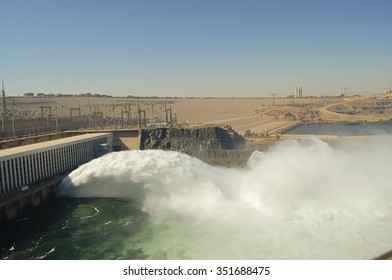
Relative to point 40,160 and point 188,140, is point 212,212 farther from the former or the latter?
point 188,140

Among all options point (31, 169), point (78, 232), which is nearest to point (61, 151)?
point (31, 169)

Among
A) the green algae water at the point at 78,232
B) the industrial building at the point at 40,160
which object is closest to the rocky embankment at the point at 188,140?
the industrial building at the point at 40,160

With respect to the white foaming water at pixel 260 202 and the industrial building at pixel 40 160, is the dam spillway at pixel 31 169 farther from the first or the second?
the white foaming water at pixel 260 202

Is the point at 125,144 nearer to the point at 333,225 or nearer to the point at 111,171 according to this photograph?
the point at 111,171

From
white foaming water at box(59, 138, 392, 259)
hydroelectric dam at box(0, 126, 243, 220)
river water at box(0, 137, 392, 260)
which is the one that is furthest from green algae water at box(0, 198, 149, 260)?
hydroelectric dam at box(0, 126, 243, 220)

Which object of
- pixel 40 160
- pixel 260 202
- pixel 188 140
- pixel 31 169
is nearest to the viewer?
pixel 260 202
